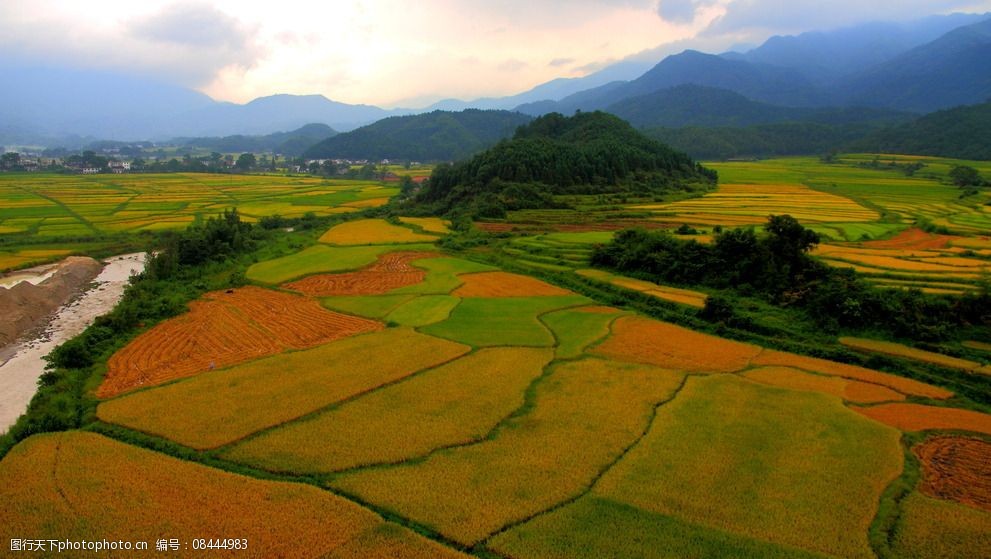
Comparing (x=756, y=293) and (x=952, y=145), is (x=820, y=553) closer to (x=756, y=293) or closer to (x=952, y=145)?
(x=756, y=293)

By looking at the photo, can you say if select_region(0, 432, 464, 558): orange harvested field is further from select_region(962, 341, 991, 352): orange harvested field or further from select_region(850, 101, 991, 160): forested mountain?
select_region(850, 101, 991, 160): forested mountain

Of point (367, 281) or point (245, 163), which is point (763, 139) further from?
point (367, 281)

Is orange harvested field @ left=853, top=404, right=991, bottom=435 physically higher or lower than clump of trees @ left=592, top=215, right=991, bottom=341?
lower

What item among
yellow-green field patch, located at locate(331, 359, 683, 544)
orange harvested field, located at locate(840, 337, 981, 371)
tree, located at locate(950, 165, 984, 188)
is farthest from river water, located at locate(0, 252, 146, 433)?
tree, located at locate(950, 165, 984, 188)

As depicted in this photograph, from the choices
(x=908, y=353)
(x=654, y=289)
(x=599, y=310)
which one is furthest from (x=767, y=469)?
(x=654, y=289)

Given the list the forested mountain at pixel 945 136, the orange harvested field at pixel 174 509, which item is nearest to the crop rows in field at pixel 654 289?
the orange harvested field at pixel 174 509

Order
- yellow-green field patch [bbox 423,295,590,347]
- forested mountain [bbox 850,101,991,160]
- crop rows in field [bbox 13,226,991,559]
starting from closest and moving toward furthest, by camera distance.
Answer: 1. crop rows in field [bbox 13,226,991,559]
2. yellow-green field patch [bbox 423,295,590,347]
3. forested mountain [bbox 850,101,991,160]
